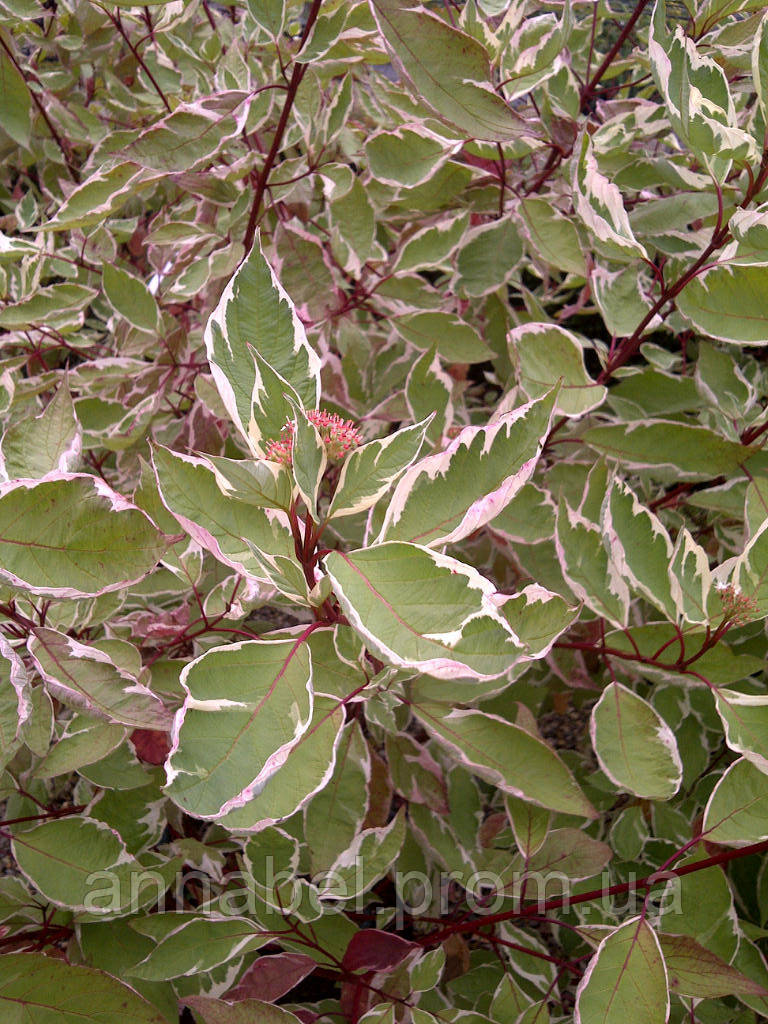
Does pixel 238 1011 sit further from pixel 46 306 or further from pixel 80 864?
pixel 46 306

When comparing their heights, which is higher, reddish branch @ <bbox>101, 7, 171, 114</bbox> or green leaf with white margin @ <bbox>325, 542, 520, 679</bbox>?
reddish branch @ <bbox>101, 7, 171, 114</bbox>

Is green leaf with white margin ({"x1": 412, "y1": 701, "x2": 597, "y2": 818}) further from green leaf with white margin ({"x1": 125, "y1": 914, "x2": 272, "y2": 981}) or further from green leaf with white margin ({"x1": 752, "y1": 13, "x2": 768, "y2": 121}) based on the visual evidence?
green leaf with white margin ({"x1": 752, "y1": 13, "x2": 768, "y2": 121})

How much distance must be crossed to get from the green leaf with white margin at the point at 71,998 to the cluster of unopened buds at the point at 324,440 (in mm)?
524

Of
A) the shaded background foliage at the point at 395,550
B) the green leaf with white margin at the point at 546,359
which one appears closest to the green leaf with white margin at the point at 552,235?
the shaded background foliage at the point at 395,550

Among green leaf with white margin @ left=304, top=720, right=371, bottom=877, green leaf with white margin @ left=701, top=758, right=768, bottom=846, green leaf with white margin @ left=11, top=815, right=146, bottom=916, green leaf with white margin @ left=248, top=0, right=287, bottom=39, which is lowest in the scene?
green leaf with white margin @ left=11, top=815, right=146, bottom=916

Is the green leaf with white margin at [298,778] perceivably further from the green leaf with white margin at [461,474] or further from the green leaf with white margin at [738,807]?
the green leaf with white margin at [738,807]

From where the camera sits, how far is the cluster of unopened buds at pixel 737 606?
744 millimetres

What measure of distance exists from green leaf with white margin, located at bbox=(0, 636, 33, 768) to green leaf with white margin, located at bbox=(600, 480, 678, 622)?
0.54 meters

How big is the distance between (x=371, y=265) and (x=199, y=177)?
1.05ft

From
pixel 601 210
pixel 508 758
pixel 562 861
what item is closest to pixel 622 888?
pixel 562 861

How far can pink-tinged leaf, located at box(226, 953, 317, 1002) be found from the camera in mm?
826

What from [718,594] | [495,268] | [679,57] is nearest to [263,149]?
[495,268]

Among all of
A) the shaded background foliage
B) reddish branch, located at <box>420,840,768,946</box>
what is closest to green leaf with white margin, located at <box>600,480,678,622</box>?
the shaded background foliage

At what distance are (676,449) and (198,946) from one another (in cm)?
75
